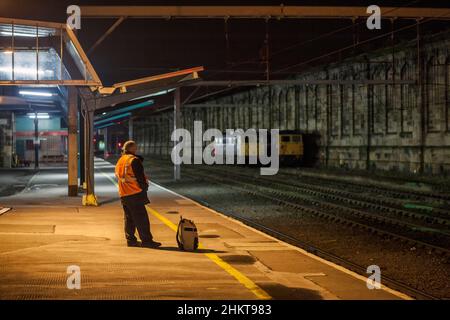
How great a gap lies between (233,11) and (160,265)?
498 inches

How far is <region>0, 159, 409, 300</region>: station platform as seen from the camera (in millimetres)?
8039

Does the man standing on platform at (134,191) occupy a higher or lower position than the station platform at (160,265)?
higher

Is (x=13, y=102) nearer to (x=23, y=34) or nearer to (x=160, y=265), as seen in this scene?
(x=23, y=34)

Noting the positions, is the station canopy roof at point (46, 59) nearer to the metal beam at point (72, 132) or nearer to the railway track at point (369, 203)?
the metal beam at point (72, 132)

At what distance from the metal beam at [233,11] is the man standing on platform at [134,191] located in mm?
10207

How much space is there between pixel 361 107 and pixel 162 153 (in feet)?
216

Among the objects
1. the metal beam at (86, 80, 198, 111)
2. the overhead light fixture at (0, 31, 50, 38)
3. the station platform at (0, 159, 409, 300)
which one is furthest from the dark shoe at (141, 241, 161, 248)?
the metal beam at (86, 80, 198, 111)

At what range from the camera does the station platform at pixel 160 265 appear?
804 cm

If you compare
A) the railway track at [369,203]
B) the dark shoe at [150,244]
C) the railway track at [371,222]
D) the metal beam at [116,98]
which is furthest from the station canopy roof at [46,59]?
the dark shoe at [150,244]

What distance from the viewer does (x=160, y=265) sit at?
9891 millimetres

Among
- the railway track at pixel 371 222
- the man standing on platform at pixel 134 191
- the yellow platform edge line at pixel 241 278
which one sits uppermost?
the man standing on platform at pixel 134 191

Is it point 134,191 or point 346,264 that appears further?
point 134,191

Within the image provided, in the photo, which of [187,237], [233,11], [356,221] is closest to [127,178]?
[187,237]

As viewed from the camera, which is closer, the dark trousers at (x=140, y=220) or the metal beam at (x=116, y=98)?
the dark trousers at (x=140, y=220)
